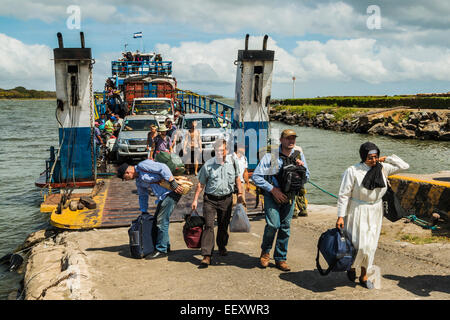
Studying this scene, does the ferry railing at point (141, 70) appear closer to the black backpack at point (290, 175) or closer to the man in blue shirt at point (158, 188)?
the man in blue shirt at point (158, 188)

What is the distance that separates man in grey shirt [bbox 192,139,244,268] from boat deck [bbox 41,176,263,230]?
282 cm

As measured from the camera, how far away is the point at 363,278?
17.1ft

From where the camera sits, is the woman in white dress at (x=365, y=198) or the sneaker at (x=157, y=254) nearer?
the woman in white dress at (x=365, y=198)

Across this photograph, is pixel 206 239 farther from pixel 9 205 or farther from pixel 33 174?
pixel 33 174

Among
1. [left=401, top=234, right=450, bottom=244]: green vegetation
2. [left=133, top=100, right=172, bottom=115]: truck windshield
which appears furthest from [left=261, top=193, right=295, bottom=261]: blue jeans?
[left=133, top=100, right=172, bottom=115]: truck windshield

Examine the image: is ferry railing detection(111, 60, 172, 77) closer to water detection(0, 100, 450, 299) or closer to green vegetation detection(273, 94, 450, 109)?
water detection(0, 100, 450, 299)

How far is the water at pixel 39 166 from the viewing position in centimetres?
1173

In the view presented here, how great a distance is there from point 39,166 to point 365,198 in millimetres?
21823

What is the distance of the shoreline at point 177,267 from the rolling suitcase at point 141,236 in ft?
0.52

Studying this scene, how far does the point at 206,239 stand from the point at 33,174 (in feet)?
57.0

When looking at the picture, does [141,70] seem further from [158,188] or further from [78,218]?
[158,188]

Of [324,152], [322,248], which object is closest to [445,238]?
[322,248]

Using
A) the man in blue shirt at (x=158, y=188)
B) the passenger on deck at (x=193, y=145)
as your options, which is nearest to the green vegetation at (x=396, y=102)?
the passenger on deck at (x=193, y=145)

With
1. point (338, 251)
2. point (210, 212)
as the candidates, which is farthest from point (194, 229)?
Result: point (338, 251)
